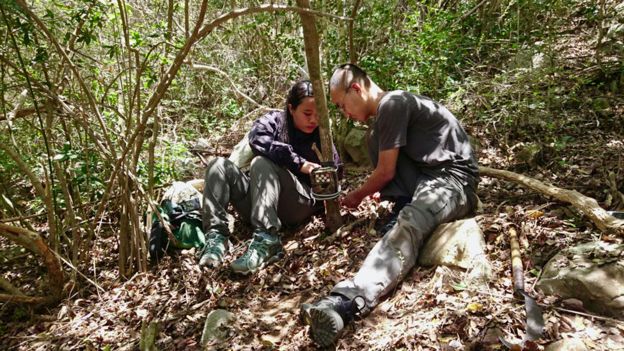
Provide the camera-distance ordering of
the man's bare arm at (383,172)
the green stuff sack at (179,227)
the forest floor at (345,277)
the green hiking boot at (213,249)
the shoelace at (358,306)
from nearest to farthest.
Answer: the forest floor at (345,277)
the shoelace at (358,306)
the man's bare arm at (383,172)
the green hiking boot at (213,249)
the green stuff sack at (179,227)

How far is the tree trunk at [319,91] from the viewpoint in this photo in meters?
2.90

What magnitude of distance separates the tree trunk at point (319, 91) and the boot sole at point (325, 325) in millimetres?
1256

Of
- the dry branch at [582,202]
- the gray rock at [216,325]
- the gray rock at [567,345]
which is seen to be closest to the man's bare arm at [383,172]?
the dry branch at [582,202]

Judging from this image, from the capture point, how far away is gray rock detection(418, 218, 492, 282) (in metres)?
2.49

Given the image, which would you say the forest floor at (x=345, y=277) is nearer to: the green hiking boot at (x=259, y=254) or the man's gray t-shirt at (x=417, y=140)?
the green hiking boot at (x=259, y=254)

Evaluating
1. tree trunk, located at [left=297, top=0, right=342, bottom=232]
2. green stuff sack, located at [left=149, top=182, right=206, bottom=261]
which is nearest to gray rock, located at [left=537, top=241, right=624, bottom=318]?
tree trunk, located at [left=297, top=0, right=342, bottom=232]

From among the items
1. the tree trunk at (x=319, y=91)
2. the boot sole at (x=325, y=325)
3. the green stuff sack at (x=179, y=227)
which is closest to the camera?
the boot sole at (x=325, y=325)

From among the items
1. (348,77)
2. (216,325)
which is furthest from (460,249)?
(216,325)

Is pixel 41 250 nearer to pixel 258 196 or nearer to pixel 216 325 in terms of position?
pixel 216 325

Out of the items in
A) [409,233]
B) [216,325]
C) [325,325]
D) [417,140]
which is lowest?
[216,325]

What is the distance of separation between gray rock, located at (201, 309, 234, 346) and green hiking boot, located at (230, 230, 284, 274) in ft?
1.37

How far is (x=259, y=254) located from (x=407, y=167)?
4.19 feet

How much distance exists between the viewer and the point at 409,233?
270 cm

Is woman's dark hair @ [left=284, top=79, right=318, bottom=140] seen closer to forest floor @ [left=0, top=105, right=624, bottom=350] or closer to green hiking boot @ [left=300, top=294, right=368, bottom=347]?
forest floor @ [left=0, top=105, right=624, bottom=350]
